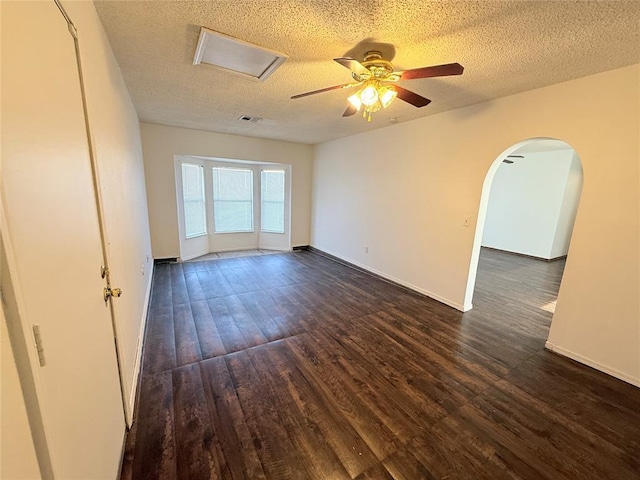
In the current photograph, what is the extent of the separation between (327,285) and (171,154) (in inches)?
139

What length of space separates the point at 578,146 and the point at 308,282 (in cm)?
343

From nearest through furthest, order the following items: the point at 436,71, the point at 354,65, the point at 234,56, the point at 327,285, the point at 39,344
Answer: the point at 39,344
the point at 436,71
the point at 354,65
the point at 234,56
the point at 327,285

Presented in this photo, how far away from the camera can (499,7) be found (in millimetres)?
1461

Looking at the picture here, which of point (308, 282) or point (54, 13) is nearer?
→ point (54, 13)

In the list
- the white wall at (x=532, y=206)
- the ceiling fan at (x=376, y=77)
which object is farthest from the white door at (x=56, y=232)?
the white wall at (x=532, y=206)

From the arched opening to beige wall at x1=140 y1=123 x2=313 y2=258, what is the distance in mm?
4926

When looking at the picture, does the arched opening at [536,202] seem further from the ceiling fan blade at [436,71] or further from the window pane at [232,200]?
→ the window pane at [232,200]

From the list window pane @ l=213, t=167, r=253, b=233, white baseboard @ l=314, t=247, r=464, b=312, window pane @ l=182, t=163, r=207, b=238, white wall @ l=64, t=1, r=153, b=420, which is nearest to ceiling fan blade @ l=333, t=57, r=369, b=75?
white wall @ l=64, t=1, r=153, b=420

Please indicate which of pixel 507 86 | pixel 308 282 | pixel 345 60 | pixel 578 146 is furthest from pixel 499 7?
pixel 308 282

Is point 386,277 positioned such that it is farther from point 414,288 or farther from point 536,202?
point 536,202

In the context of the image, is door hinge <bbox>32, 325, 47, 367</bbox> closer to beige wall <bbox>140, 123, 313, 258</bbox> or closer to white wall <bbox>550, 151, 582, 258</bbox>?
beige wall <bbox>140, 123, 313, 258</bbox>

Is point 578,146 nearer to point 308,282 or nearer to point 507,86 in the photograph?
point 507,86

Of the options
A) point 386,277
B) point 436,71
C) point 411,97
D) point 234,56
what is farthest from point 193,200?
point 436,71

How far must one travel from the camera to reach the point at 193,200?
5.25 m
